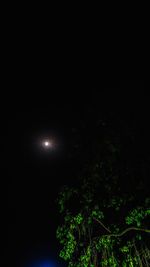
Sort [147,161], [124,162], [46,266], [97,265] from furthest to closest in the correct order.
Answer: [46,266] < [97,265] < [124,162] < [147,161]

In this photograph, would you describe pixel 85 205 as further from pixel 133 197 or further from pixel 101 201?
pixel 133 197

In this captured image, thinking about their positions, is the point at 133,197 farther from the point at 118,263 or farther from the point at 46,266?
the point at 46,266

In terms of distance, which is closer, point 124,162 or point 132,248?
point 124,162

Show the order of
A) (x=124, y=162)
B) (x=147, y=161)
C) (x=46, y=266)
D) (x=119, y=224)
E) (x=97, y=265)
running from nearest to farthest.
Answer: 1. (x=147, y=161)
2. (x=124, y=162)
3. (x=97, y=265)
4. (x=119, y=224)
5. (x=46, y=266)

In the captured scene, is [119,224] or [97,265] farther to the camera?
[119,224]

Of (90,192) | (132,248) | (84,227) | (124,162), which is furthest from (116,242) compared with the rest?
(124,162)

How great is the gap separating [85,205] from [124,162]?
1.80 meters

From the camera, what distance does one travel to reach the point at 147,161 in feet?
18.7

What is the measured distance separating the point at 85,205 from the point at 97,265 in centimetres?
145

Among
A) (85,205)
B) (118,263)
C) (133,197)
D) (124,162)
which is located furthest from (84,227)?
(124,162)

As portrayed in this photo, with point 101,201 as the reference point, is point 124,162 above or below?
above

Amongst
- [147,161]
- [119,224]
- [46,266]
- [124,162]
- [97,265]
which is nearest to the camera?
[147,161]

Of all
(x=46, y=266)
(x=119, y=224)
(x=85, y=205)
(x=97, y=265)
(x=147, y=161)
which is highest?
(x=147, y=161)

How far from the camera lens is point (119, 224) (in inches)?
276
